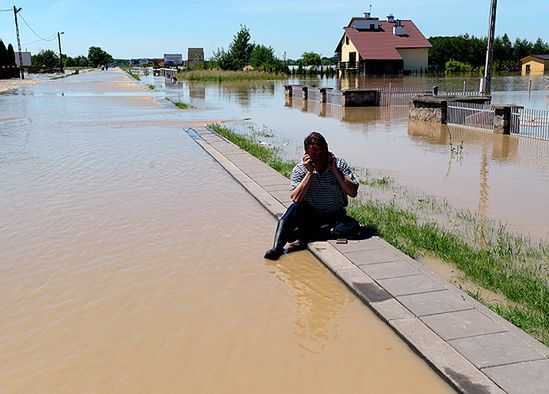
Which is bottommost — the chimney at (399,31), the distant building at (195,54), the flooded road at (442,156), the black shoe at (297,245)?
the black shoe at (297,245)

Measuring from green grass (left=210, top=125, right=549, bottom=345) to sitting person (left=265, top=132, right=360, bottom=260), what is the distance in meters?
0.60

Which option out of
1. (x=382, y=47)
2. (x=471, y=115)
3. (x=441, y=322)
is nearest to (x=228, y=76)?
(x=382, y=47)

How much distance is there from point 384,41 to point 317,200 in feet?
214

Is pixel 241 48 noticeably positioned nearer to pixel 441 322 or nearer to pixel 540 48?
pixel 540 48

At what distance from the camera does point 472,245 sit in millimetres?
6324

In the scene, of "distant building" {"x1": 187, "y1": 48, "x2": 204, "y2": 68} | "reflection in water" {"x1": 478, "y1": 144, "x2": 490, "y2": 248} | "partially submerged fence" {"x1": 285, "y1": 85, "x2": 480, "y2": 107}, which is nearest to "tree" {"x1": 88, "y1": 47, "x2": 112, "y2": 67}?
"distant building" {"x1": 187, "y1": 48, "x2": 204, "y2": 68}

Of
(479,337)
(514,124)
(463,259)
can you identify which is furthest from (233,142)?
(479,337)

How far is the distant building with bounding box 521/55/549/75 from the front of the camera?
69938 millimetres

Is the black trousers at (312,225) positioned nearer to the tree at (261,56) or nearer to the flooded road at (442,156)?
the flooded road at (442,156)

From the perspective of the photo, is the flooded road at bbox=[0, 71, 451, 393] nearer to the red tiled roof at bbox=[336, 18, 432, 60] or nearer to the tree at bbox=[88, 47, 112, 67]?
the red tiled roof at bbox=[336, 18, 432, 60]

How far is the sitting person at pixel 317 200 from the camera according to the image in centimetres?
623

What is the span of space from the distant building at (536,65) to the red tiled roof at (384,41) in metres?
13.9

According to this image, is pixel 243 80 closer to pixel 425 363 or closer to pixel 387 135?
pixel 387 135

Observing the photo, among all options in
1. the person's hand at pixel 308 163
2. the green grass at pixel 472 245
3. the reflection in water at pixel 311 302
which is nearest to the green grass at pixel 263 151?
the green grass at pixel 472 245
